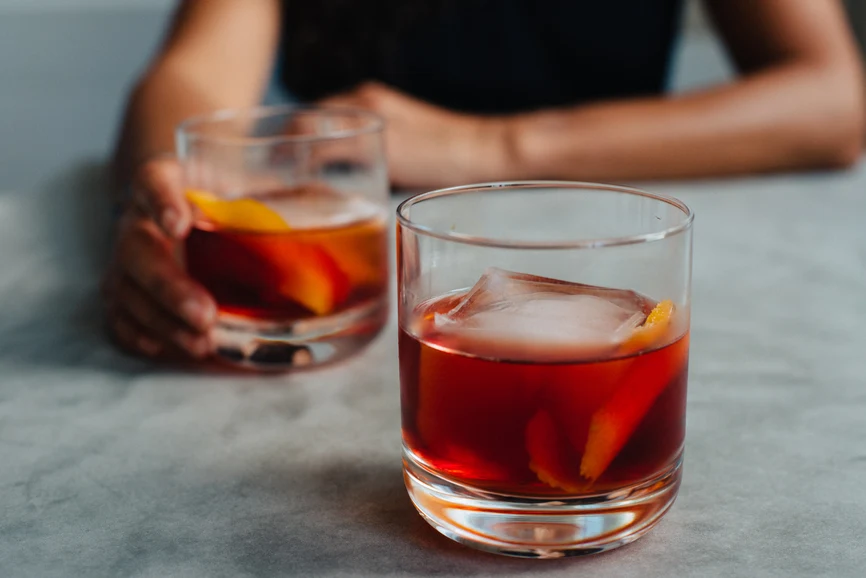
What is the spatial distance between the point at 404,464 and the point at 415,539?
5 cm

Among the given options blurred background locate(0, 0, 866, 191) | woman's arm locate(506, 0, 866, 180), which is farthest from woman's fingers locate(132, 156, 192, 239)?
blurred background locate(0, 0, 866, 191)

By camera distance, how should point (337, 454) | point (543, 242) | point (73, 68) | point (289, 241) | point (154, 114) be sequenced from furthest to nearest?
1. point (73, 68)
2. point (154, 114)
3. point (289, 241)
4. point (337, 454)
5. point (543, 242)

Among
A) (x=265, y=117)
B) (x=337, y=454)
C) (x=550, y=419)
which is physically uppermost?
(x=265, y=117)

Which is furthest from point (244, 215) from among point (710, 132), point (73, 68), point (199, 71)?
point (73, 68)

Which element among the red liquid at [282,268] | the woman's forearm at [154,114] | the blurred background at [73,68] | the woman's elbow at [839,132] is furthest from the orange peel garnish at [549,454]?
the blurred background at [73,68]

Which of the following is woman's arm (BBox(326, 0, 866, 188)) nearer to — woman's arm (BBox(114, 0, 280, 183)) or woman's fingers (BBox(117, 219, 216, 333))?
woman's arm (BBox(114, 0, 280, 183))

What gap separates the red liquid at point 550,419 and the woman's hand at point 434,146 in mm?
952

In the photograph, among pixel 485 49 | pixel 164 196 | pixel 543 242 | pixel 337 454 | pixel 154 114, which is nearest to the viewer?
pixel 543 242

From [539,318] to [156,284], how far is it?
47cm

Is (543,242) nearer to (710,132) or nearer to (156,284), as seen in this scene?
(156,284)

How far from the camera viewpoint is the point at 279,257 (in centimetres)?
79

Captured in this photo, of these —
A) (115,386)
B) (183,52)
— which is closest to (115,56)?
(183,52)

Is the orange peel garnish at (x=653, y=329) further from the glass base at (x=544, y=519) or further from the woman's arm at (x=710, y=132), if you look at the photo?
the woman's arm at (x=710, y=132)

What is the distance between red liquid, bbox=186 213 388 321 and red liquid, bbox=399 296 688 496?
0.29 meters
